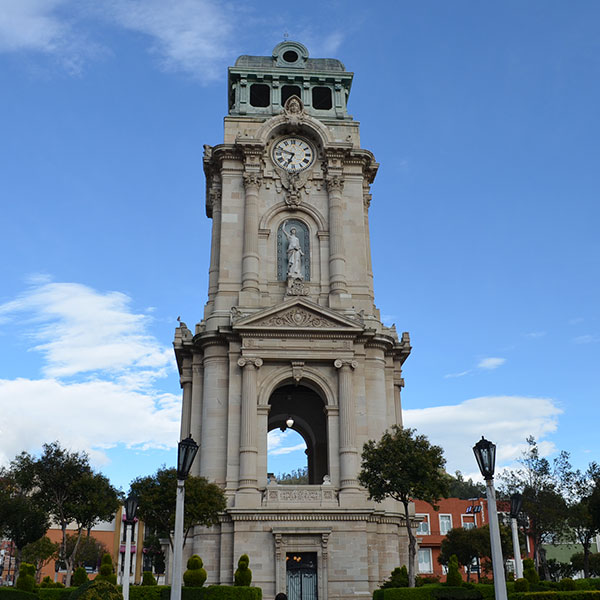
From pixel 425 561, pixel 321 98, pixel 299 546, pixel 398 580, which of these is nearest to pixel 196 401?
pixel 299 546

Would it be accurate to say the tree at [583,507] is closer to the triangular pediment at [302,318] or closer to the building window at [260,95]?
the triangular pediment at [302,318]

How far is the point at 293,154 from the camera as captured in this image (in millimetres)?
51000

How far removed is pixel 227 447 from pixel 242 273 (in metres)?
11.5

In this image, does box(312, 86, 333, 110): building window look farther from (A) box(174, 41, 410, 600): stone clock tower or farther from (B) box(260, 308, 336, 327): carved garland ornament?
(B) box(260, 308, 336, 327): carved garland ornament

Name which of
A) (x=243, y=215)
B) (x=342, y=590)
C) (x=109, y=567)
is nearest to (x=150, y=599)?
(x=109, y=567)

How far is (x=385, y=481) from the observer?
35.9m

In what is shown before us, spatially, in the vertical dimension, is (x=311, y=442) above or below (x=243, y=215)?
below

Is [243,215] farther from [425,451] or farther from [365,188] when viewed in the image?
[425,451]

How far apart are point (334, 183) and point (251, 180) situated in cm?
571

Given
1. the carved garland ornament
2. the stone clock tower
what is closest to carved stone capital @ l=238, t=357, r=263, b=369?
the stone clock tower

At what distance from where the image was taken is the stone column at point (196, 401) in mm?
44081

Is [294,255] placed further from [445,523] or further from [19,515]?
[445,523]

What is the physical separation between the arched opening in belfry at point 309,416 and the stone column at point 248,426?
311 inches

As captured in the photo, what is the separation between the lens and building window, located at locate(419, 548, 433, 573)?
248 feet
